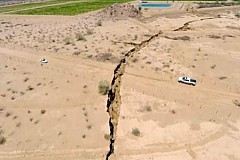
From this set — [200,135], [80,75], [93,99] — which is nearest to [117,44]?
[80,75]

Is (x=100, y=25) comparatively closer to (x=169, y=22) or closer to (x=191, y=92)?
(x=169, y=22)

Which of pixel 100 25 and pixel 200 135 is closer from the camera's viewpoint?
pixel 200 135

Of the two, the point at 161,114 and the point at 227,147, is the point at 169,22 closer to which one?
the point at 161,114

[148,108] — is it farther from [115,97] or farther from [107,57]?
[107,57]

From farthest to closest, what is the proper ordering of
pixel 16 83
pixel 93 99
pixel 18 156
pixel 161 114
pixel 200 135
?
pixel 16 83
pixel 93 99
pixel 161 114
pixel 200 135
pixel 18 156

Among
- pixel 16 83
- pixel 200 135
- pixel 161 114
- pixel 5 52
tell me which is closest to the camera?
pixel 200 135

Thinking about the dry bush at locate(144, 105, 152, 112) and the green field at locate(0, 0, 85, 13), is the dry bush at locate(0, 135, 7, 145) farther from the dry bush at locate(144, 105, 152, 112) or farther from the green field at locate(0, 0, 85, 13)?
the green field at locate(0, 0, 85, 13)

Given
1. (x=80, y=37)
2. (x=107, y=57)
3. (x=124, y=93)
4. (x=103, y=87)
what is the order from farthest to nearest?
1. (x=80, y=37)
2. (x=107, y=57)
3. (x=103, y=87)
4. (x=124, y=93)

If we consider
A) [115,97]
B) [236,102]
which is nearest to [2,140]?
[115,97]
